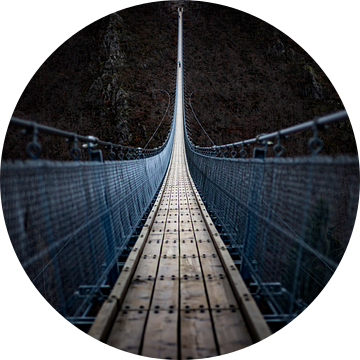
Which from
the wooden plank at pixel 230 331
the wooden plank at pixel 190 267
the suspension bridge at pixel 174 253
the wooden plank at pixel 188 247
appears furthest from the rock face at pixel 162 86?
the wooden plank at pixel 230 331

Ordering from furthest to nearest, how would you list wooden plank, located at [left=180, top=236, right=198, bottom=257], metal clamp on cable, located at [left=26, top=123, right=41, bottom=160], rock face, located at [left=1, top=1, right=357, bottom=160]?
rock face, located at [left=1, top=1, right=357, bottom=160], wooden plank, located at [left=180, top=236, right=198, bottom=257], metal clamp on cable, located at [left=26, top=123, right=41, bottom=160]

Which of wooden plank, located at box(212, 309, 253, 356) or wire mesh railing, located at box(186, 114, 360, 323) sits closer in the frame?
wire mesh railing, located at box(186, 114, 360, 323)

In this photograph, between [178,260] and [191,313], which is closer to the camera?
[191,313]

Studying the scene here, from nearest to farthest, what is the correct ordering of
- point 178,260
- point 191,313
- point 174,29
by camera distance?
point 191,313 → point 178,260 → point 174,29

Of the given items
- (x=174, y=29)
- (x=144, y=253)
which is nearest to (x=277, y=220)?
(x=144, y=253)

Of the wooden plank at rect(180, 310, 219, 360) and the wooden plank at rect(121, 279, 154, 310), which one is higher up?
the wooden plank at rect(121, 279, 154, 310)

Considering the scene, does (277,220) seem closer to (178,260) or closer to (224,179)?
(178,260)

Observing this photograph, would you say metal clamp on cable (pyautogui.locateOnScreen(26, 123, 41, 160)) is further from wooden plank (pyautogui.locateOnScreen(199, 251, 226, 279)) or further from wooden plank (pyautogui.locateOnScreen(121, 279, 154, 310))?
wooden plank (pyautogui.locateOnScreen(199, 251, 226, 279))

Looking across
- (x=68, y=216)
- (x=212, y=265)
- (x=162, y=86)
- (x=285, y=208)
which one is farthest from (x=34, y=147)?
(x=162, y=86)

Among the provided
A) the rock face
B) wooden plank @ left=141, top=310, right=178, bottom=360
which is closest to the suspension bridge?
wooden plank @ left=141, top=310, right=178, bottom=360
